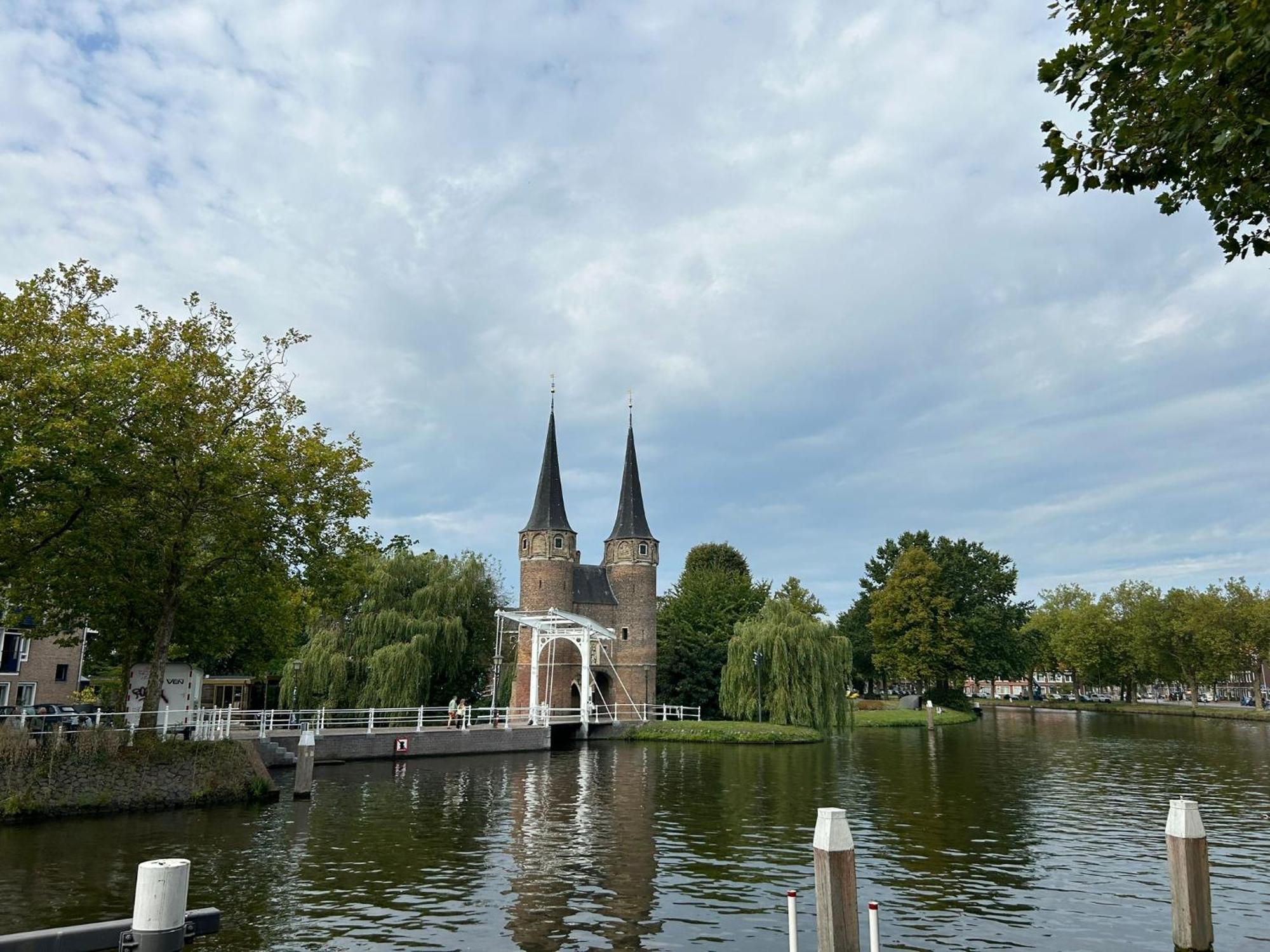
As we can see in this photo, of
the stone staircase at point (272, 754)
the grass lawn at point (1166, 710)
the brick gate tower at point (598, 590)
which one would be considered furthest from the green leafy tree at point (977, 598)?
the stone staircase at point (272, 754)

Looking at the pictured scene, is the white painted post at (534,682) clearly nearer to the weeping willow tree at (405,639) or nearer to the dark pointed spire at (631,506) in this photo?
the weeping willow tree at (405,639)

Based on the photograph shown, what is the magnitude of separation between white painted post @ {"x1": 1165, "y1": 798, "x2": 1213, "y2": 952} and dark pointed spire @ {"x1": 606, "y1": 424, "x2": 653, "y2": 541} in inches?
1755

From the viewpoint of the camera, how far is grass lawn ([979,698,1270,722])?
57166mm

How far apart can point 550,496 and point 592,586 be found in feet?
20.2

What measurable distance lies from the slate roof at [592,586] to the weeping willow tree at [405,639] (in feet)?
23.2

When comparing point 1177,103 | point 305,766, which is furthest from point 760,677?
point 1177,103

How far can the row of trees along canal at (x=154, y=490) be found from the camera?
60.0ft

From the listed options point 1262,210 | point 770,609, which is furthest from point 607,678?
point 1262,210

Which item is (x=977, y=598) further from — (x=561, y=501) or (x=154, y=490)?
(x=154, y=490)

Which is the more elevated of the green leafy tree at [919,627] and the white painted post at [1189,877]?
the green leafy tree at [919,627]

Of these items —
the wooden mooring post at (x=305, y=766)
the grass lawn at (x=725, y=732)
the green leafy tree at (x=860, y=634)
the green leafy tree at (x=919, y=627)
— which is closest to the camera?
the wooden mooring post at (x=305, y=766)

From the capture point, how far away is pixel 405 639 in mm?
40062

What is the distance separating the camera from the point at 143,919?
4.77 meters


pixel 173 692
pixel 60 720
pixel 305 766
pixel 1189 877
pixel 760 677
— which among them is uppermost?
pixel 760 677
